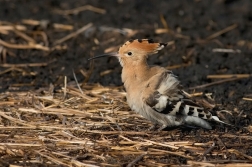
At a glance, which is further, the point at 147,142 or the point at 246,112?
the point at 246,112

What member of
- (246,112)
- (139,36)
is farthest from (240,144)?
(139,36)

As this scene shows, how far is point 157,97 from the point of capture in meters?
5.84

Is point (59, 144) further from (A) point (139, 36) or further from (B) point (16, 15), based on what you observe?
(B) point (16, 15)

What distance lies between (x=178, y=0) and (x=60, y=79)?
14.2ft

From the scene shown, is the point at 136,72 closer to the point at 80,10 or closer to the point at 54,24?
the point at 54,24

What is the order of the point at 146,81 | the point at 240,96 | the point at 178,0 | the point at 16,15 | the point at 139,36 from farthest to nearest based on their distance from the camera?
the point at 178,0 → the point at 16,15 → the point at 139,36 → the point at 240,96 → the point at 146,81

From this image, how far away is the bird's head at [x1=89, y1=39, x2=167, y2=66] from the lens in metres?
6.05

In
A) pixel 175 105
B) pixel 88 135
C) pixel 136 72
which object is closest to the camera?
pixel 88 135

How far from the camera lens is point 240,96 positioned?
23.2 feet

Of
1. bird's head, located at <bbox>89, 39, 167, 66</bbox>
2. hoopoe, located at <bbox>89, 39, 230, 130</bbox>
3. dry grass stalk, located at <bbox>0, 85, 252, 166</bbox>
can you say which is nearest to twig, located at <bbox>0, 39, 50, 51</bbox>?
dry grass stalk, located at <bbox>0, 85, 252, 166</bbox>

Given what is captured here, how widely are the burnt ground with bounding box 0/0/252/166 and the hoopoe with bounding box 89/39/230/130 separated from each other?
135 mm

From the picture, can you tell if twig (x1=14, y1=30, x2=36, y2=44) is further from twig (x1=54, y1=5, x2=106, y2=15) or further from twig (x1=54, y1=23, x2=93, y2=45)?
twig (x1=54, y1=5, x2=106, y2=15)

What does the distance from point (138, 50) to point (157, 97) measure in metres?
0.54

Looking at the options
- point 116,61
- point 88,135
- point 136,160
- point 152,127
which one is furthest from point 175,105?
point 116,61
